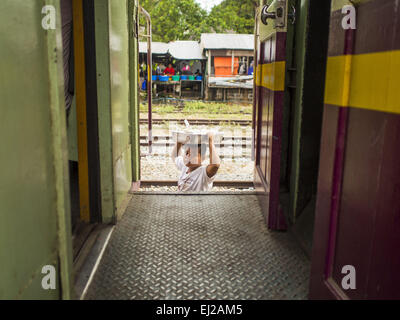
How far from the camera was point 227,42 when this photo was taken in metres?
26.4

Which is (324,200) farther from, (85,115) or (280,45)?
(85,115)

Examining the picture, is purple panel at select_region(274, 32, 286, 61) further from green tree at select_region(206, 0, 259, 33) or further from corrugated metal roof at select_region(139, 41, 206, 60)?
green tree at select_region(206, 0, 259, 33)

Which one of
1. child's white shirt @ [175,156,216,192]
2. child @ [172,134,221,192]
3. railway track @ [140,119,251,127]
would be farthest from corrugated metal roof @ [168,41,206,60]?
child's white shirt @ [175,156,216,192]

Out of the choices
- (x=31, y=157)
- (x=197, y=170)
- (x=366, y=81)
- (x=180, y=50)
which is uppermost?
(x=180, y=50)

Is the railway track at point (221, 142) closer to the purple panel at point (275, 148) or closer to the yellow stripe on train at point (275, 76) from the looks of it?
the yellow stripe on train at point (275, 76)

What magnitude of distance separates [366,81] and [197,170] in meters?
4.37

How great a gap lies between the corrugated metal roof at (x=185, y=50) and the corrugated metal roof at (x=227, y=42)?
2.81 ft

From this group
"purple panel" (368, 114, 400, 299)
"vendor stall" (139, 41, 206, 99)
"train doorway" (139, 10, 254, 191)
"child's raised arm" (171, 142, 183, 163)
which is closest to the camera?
"purple panel" (368, 114, 400, 299)

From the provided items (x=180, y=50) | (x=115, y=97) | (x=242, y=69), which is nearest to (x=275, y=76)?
(x=115, y=97)

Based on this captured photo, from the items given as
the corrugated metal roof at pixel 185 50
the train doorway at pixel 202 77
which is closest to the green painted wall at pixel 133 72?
the train doorway at pixel 202 77

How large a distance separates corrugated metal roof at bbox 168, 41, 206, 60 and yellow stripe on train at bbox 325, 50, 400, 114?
26262mm

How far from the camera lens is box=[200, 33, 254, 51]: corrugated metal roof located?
25953 millimetres

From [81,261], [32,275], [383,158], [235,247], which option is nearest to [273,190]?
[235,247]
